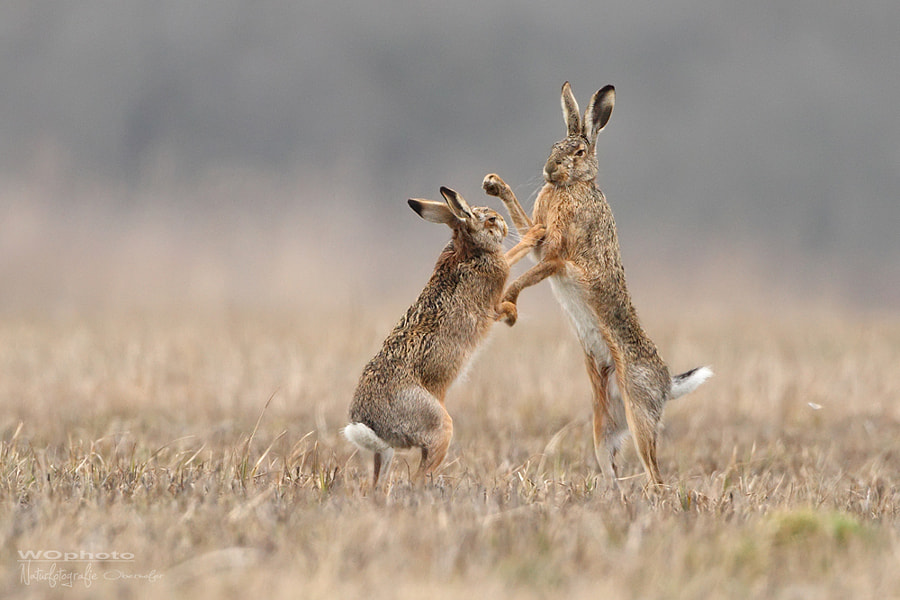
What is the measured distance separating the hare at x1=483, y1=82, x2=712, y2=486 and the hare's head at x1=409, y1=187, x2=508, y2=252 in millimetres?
235

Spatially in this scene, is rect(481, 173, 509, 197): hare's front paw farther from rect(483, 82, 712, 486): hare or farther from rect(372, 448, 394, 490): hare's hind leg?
rect(372, 448, 394, 490): hare's hind leg

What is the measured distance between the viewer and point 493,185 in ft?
20.1

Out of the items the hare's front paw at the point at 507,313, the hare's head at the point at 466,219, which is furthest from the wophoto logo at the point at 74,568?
the hare's front paw at the point at 507,313

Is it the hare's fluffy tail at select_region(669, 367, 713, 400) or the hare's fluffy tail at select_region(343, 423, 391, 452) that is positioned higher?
the hare's fluffy tail at select_region(669, 367, 713, 400)

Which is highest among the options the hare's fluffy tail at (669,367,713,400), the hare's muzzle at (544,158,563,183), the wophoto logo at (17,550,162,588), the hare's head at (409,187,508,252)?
the hare's muzzle at (544,158,563,183)

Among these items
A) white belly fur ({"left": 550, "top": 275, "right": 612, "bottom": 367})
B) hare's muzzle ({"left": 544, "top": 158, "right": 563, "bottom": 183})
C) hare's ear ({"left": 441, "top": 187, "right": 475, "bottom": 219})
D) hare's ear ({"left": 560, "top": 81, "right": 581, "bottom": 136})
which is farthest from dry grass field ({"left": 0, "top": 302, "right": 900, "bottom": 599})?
hare's ear ({"left": 560, "top": 81, "right": 581, "bottom": 136})

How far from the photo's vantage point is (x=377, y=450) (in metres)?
5.35

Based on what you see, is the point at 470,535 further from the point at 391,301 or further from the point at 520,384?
the point at 391,301

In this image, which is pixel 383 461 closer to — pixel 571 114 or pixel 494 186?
pixel 494 186

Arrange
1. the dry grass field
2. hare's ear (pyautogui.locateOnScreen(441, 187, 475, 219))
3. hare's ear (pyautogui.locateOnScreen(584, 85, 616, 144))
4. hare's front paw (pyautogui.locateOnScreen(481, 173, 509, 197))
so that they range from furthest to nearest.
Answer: hare's ear (pyautogui.locateOnScreen(584, 85, 616, 144)) < hare's front paw (pyautogui.locateOnScreen(481, 173, 509, 197)) < hare's ear (pyautogui.locateOnScreen(441, 187, 475, 219)) < the dry grass field

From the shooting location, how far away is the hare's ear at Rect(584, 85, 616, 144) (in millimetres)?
6250

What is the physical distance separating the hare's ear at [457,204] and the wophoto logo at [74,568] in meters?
2.84

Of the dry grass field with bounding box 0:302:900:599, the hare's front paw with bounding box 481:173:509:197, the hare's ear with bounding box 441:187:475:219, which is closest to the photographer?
the dry grass field with bounding box 0:302:900:599

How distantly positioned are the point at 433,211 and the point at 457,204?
14 cm
